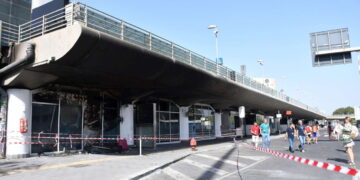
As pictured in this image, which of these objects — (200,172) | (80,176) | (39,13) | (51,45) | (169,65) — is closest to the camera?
(80,176)

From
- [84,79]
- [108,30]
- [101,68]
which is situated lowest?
[84,79]

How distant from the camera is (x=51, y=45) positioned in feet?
38.5

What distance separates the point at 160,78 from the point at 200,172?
822cm

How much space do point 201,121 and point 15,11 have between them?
1936 cm

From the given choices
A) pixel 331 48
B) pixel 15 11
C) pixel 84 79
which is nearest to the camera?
pixel 84 79

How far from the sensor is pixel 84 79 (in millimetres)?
14781

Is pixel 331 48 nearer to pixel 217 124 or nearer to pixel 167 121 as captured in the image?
pixel 167 121

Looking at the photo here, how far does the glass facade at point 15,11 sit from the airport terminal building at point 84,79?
100 cm

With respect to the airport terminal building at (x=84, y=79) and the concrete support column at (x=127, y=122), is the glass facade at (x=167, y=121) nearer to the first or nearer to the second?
the airport terminal building at (x=84, y=79)

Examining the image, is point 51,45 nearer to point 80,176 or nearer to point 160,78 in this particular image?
point 80,176

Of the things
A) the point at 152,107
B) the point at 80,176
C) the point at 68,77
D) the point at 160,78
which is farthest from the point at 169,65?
the point at 80,176

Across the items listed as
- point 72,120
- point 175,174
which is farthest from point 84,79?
point 175,174

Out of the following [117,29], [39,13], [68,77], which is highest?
[39,13]

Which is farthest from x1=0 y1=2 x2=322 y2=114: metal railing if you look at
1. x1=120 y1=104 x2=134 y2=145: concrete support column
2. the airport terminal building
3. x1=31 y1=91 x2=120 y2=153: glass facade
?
x1=120 y1=104 x2=134 y2=145: concrete support column
